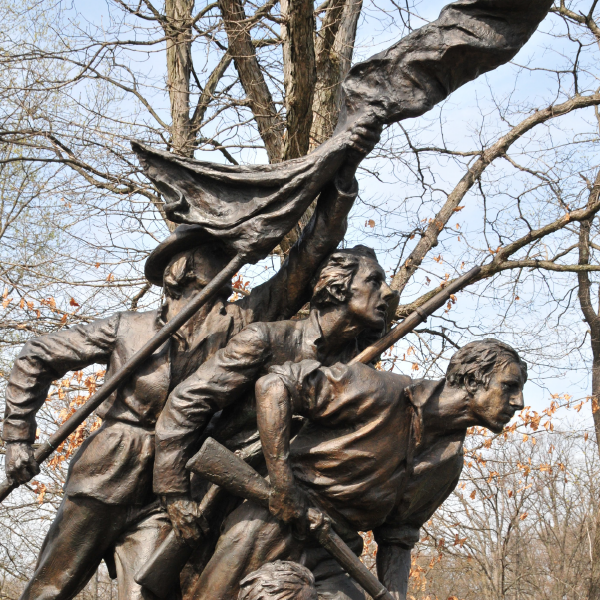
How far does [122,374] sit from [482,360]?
154 centimetres

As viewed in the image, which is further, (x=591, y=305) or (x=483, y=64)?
(x=591, y=305)

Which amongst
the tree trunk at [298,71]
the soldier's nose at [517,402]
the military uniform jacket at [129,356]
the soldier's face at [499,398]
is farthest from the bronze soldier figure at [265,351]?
the tree trunk at [298,71]

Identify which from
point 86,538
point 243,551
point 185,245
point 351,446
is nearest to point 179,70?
point 185,245

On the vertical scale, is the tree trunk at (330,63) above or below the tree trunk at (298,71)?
above

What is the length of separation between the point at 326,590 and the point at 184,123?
753 cm

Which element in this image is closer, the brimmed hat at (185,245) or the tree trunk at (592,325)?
the brimmed hat at (185,245)

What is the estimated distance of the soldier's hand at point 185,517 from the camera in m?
3.60

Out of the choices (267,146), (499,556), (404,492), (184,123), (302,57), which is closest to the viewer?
(404,492)

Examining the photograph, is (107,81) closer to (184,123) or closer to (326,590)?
(184,123)

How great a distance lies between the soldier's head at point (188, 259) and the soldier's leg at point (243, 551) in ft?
3.60

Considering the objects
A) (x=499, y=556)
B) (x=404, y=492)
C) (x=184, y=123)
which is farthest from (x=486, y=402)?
(x=499, y=556)

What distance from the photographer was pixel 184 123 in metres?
10.2

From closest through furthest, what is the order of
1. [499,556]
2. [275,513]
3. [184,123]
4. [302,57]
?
[275,513] → [302,57] → [184,123] → [499,556]

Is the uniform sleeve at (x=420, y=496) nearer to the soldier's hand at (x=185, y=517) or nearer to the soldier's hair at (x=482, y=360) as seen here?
the soldier's hair at (x=482, y=360)
